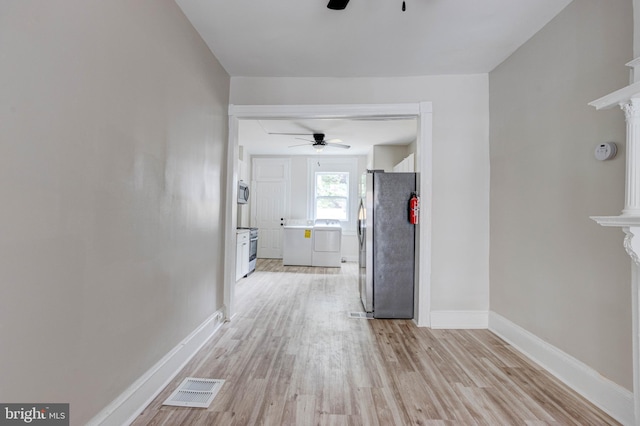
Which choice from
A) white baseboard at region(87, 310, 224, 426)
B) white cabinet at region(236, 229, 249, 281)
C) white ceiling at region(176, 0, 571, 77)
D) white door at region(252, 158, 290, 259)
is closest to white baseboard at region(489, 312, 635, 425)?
white ceiling at region(176, 0, 571, 77)

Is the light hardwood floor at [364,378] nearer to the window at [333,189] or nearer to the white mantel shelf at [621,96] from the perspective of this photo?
the white mantel shelf at [621,96]

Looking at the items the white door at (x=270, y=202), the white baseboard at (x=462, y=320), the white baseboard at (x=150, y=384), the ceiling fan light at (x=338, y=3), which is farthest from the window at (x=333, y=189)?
the ceiling fan light at (x=338, y=3)

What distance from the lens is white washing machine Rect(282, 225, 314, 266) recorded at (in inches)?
247

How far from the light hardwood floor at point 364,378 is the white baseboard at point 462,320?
3.6 inches

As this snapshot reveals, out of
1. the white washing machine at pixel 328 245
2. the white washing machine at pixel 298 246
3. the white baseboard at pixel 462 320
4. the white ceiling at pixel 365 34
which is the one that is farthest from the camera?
the white washing machine at pixel 298 246

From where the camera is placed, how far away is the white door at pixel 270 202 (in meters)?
7.15

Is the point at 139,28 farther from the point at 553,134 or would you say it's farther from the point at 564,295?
the point at 564,295

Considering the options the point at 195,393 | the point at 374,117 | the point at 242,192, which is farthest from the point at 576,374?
the point at 242,192

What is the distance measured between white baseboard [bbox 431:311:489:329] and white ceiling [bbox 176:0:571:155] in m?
2.52

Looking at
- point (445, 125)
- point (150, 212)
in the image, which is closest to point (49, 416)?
point (150, 212)

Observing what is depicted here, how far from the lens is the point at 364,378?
1.99 m

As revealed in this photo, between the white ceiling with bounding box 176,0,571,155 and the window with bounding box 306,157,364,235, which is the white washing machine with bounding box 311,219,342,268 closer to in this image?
the window with bounding box 306,157,364,235

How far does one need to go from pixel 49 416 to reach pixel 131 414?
A: 1.69 ft

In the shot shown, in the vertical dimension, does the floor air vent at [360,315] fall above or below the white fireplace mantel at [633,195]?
below
